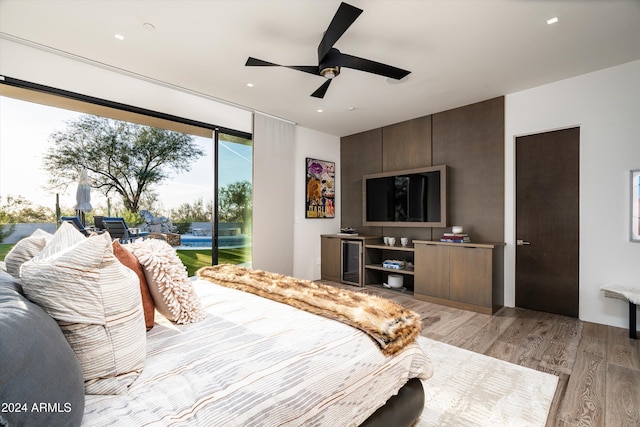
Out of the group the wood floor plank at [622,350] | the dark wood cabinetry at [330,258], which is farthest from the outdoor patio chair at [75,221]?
the wood floor plank at [622,350]

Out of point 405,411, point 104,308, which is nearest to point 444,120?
point 405,411

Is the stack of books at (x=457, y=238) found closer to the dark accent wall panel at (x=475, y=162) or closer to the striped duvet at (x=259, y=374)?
the dark accent wall panel at (x=475, y=162)

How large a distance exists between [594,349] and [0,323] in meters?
3.67

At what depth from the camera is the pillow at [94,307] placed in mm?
827

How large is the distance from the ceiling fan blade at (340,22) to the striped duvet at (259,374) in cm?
188

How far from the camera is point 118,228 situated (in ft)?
11.3

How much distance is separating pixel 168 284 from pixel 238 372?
61 cm

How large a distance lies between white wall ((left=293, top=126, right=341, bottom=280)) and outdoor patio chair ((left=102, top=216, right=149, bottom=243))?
7.69 ft

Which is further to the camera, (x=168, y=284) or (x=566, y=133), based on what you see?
(x=566, y=133)

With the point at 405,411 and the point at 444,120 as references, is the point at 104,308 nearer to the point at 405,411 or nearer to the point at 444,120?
the point at 405,411

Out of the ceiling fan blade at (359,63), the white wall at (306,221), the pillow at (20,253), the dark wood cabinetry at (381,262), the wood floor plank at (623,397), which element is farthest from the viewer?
the white wall at (306,221)

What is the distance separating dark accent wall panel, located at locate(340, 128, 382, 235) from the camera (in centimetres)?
514

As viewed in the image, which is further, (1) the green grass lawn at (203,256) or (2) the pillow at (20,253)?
(1) the green grass lawn at (203,256)

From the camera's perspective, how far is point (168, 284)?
4.52ft
